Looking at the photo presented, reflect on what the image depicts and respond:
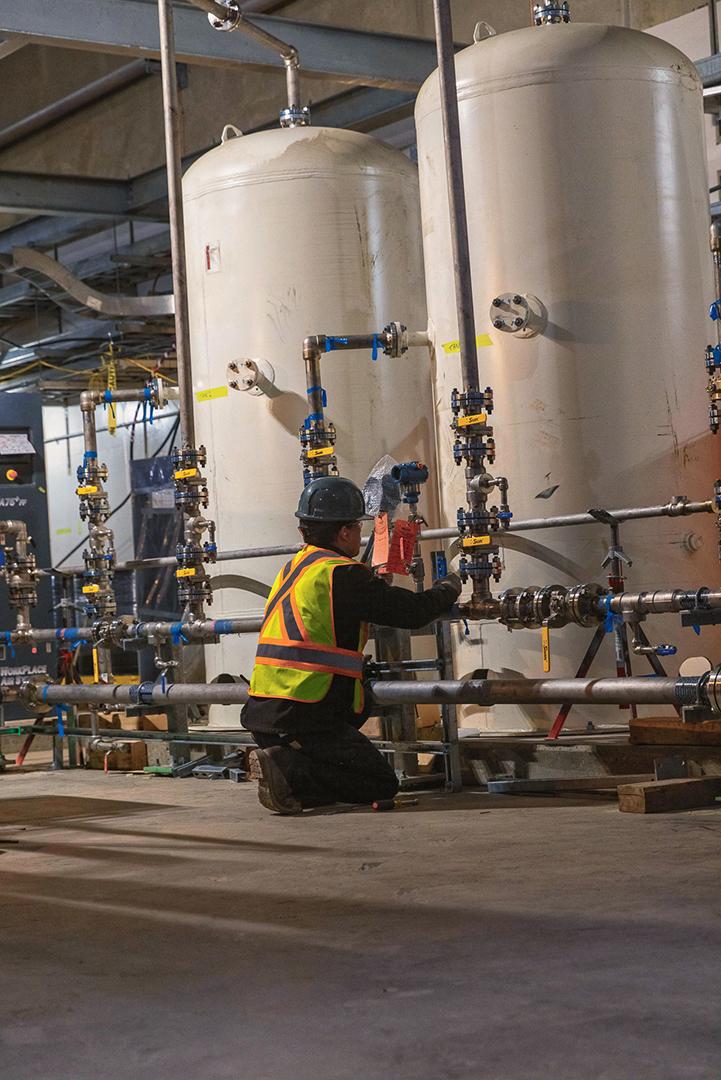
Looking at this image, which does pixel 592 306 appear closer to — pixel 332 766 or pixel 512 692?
pixel 512 692

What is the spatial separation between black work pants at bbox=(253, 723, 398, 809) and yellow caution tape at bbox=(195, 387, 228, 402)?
262cm

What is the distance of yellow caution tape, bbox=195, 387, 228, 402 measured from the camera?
23.3 feet

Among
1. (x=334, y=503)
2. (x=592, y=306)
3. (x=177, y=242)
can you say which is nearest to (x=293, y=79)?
(x=177, y=242)

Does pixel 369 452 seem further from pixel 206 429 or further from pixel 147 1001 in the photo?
pixel 147 1001

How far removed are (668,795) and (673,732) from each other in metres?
0.52

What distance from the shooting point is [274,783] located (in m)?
4.76

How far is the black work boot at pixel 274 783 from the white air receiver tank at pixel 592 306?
1.44 meters

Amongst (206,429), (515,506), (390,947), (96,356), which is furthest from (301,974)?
(96,356)

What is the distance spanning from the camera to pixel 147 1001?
242 centimetres

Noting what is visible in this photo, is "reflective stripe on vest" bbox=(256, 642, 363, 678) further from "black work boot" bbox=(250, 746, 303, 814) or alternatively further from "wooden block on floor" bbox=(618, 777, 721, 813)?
"wooden block on floor" bbox=(618, 777, 721, 813)

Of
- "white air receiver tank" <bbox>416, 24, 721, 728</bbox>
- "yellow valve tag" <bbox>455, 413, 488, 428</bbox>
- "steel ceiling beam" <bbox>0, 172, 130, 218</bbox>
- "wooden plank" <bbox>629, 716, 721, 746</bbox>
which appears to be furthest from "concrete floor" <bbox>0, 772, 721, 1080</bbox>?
"steel ceiling beam" <bbox>0, 172, 130, 218</bbox>

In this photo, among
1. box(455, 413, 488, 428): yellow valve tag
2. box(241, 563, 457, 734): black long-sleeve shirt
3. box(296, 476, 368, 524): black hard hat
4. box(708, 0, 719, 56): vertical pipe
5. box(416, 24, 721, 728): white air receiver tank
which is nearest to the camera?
box(241, 563, 457, 734): black long-sleeve shirt

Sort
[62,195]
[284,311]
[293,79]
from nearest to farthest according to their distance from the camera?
[284,311]
[293,79]
[62,195]

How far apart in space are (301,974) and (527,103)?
13.8ft
